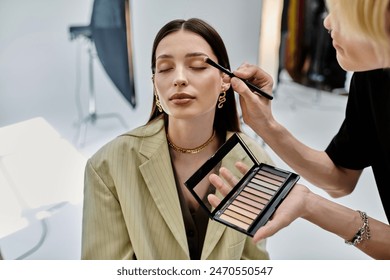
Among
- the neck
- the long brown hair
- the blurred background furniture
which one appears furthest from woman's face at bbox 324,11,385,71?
the blurred background furniture

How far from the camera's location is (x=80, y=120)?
1.08 metres

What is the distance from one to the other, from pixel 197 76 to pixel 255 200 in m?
0.29

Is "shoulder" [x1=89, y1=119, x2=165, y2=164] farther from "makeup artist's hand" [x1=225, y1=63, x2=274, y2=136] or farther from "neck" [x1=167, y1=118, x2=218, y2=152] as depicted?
"makeup artist's hand" [x1=225, y1=63, x2=274, y2=136]

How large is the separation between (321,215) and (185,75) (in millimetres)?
408

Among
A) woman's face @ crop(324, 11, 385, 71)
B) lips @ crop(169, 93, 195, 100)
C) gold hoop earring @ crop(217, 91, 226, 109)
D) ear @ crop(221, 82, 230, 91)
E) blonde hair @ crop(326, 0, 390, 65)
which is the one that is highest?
blonde hair @ crop(326, 0, 390, 65)

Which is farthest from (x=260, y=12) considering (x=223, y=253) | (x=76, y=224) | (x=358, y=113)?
(x=76, y=224)

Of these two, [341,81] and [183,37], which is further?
[341,81]

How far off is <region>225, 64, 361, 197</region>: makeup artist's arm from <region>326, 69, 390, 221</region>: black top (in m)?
0.03

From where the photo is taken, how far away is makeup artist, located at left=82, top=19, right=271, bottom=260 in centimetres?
95

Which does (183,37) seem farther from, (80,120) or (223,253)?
(223,253)

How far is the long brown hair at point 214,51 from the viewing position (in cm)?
95

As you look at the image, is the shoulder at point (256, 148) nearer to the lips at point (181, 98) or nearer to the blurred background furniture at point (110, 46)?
the lips at point (181, 98)

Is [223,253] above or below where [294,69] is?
below
